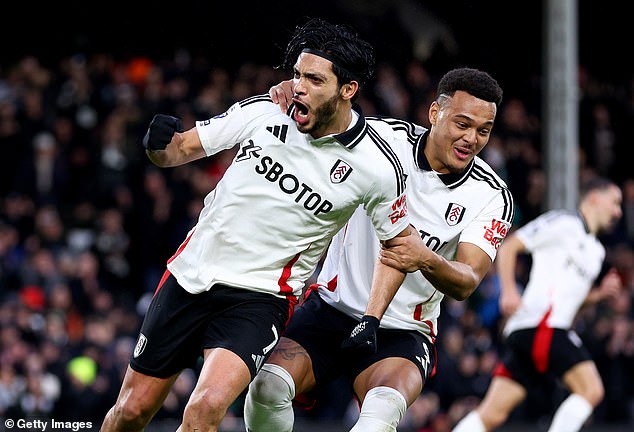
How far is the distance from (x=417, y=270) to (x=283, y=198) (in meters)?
0.78

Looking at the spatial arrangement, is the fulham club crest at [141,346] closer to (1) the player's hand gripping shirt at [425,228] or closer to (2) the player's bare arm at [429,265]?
(1) the player's hand gripping shirt at [425,228]

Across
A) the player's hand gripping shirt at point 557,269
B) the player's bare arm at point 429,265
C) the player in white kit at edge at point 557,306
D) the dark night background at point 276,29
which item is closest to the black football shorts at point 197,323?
the player's bare arm at point 429,265

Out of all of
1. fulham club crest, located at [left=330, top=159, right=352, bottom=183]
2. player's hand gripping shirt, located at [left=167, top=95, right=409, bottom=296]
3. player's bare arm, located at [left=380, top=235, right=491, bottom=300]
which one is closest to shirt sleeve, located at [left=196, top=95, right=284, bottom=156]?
player's hand gripping shirt, located at [left=167, top=95, right=409, bottom=296]

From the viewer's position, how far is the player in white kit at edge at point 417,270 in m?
5.93

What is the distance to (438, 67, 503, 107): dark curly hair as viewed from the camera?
6.06m

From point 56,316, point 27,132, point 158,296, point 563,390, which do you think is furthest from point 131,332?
point 158,296

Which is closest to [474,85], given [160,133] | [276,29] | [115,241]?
[160,133]

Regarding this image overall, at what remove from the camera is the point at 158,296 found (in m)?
5.80

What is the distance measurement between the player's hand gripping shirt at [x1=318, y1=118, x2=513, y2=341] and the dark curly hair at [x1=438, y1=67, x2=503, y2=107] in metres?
0.35

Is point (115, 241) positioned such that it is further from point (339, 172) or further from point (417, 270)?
point (339, 172)

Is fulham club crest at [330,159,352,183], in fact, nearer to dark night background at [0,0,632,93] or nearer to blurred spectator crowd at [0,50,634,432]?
blurred spectator crowd at [0,50,634,432]

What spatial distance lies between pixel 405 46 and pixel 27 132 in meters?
6.57

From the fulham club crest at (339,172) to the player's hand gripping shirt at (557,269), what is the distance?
3650 millimetres

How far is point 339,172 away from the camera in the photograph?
18.4 ft
